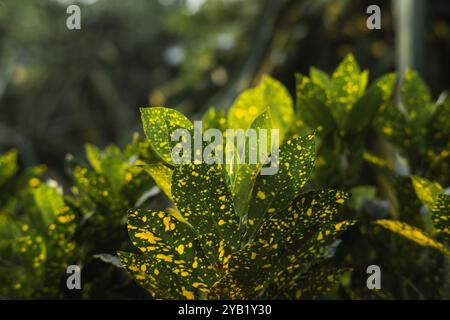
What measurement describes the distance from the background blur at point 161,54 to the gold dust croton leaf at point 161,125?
86 centimetres

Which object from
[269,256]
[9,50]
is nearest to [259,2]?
[269,256]

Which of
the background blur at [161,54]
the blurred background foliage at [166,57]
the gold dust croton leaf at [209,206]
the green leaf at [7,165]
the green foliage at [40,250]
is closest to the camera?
the gold dust croton leaf at [209,206]

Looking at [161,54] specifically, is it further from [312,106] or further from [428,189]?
[428,189]

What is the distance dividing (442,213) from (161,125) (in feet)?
0.76

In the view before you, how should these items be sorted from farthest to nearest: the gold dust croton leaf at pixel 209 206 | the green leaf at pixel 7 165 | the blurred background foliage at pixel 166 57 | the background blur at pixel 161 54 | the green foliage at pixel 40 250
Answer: the background blur at pixel 161 54 → the blurred background foliage at pixel 166 57 → the green leaf at pixel 7 165 → the green foliage at pixel 40 250 → the gold dust croton leaf at pixel 209 206

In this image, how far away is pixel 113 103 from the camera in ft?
17.2

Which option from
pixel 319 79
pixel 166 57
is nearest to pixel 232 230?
pixel 319 79

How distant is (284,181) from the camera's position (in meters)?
0.38

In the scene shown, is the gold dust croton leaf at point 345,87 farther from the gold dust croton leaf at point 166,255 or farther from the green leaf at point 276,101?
the gold dust croton leaf at point 166,255

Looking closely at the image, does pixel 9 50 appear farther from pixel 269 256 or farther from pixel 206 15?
pixel 269 256

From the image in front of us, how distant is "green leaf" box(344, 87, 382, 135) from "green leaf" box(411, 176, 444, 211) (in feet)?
0.39

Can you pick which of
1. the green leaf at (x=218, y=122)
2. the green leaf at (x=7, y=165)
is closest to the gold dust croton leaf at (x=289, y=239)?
the green leaf at (x=218, y=122)

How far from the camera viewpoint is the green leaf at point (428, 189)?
399 millimetres
